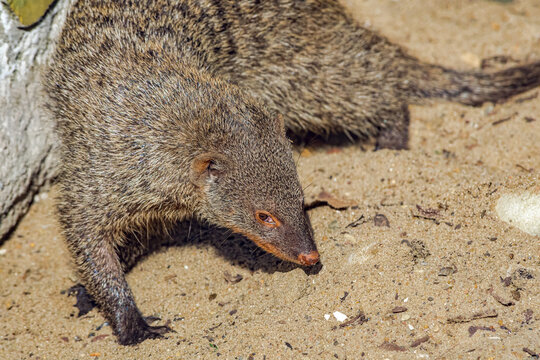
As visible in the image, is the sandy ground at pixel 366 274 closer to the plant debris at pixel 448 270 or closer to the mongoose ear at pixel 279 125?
the plant debris at pixel 448 270

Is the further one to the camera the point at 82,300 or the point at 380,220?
the point at 82,300

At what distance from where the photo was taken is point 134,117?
12.1 feet

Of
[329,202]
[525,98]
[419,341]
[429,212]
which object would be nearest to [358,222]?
[329,202]

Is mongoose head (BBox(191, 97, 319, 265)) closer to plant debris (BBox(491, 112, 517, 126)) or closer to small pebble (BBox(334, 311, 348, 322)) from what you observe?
small pebble (BBox(334, 311, 348, 322))

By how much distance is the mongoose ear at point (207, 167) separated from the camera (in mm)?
3521

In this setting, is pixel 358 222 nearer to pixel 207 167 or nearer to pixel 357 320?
pixel 357 320

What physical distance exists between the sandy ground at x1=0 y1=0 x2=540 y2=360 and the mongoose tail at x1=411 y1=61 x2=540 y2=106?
4.4 inches

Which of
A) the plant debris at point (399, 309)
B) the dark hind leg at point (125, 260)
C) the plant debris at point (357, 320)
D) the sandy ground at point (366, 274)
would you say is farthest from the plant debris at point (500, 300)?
the dark hind leg at point (125, 260)

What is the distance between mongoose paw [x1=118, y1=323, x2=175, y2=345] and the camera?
149 inches

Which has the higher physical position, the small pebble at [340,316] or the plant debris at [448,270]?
the plant debris at [448,270]

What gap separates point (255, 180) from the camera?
3492 millimetres

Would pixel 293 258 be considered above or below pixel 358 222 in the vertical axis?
above

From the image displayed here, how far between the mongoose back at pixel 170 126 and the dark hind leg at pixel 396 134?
92 centimetres

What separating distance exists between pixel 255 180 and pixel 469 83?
2.87 m
